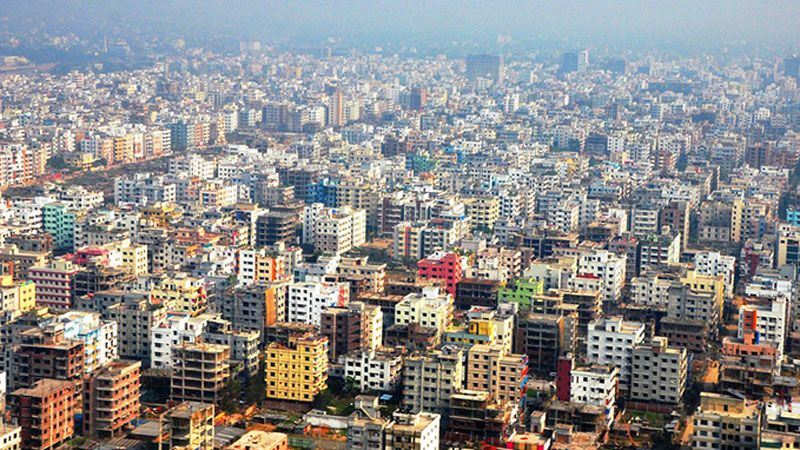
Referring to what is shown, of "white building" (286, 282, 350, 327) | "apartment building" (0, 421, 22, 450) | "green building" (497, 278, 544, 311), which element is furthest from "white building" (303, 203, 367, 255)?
"apartment building" (0, 421, 22, 450)

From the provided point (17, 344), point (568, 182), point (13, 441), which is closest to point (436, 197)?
point (568, 182)

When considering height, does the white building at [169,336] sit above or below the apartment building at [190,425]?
above

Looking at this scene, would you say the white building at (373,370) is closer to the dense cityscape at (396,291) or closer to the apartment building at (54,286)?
the dense cityscape at (396,291)

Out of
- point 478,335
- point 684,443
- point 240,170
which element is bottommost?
point 684,443

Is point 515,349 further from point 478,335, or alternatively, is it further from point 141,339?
point 141,339

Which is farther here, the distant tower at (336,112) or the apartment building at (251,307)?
the distant tower at (336,112)

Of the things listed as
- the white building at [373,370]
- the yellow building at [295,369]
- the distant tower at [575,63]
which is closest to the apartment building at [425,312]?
the white building at [373,370]

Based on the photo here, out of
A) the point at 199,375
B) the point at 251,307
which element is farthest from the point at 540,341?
the point at 199,375

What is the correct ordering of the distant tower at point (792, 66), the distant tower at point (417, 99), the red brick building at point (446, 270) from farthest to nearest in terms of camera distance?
the distant tower at point (792, 66)
the distant tower at point (417, 99)
the red brick building at point (446, 270)
